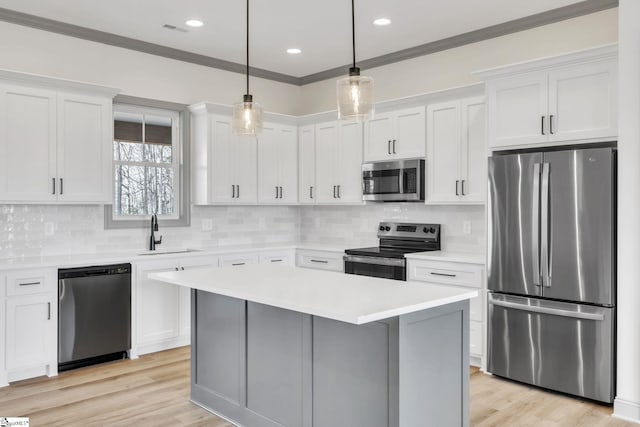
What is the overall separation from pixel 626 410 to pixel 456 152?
7.69 feet

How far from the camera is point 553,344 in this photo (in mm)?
3660

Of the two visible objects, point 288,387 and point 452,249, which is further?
point 452,249

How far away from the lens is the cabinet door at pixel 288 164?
5.91 m

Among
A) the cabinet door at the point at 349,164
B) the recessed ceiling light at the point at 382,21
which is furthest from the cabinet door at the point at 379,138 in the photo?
the recessed ceiling light at the point at 382,21

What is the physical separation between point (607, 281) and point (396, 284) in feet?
4.96

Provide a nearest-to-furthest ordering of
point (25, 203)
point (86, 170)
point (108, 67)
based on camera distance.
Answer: point (25, 203) < point (86, 170) < point (108, 67)

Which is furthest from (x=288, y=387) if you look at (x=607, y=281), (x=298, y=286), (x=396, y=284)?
(x=607, y=281)

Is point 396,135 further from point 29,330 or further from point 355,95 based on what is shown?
point 29,330

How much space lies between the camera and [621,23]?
3.25 meters

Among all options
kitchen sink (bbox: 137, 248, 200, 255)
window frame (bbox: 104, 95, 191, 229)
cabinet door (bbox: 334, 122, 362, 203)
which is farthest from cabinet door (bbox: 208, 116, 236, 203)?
cabinet door (bbox: 334, 122, 362, 203)

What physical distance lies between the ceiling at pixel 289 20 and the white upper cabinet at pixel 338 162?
0.81 metres

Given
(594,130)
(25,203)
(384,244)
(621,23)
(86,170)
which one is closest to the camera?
(621,23)

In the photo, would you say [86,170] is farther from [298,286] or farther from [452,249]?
[452,249]

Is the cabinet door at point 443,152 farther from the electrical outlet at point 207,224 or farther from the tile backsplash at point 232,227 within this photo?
the electrical outlet at point 207,224
